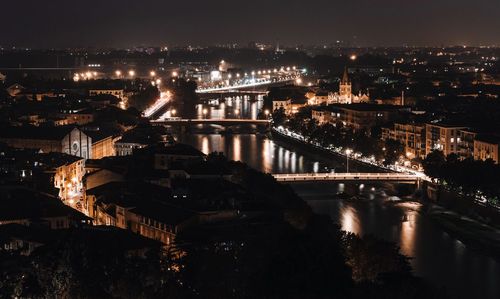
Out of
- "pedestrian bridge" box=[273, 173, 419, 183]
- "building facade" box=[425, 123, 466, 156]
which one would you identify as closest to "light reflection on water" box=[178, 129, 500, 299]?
"pedestrian bridge" box=[273, 173, 419, 183]

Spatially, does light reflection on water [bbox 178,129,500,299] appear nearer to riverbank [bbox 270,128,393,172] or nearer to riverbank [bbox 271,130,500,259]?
riverbank [bbox 271,130,500,259]

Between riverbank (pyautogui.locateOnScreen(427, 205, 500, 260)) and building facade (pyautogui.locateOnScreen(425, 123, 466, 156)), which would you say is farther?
building facade (pyautogui.locateOnScreen(425, 123, 466, 156))

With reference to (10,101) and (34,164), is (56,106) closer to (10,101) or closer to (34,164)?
(10,101)

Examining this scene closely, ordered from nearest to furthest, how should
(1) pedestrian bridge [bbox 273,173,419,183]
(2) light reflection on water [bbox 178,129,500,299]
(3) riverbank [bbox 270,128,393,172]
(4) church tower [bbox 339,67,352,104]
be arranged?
1. (2) light reflection on water [bbox 178,129,500,299]
2. (1) pedestrian bridge [bbox 273,173,419,183]
3. (3) riverbank [bbox 270,128,393,172]
4. (4) church tower [bbox 339,67,352,104]

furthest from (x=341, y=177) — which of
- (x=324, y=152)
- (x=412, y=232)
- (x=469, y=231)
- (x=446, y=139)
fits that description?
(x=324, y=152)

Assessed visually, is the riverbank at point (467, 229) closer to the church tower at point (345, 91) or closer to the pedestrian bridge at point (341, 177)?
the pedestrian bridge at point (341, 177)

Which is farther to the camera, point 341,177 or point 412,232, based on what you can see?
point 341,177

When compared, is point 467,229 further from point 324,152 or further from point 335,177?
point 324,152

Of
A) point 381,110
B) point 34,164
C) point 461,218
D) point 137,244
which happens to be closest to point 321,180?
point 461,218
